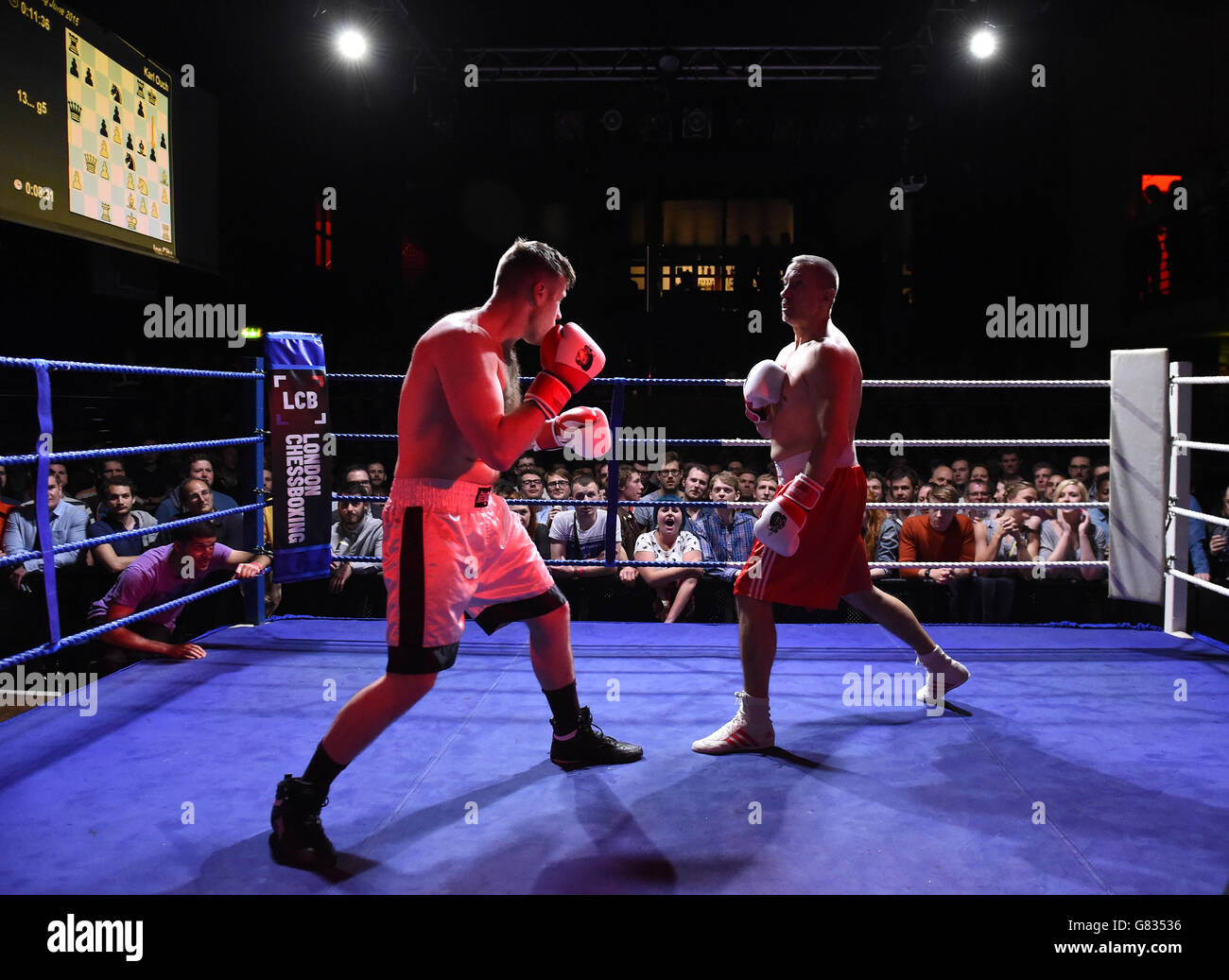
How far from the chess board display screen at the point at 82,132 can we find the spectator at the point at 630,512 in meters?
3.00

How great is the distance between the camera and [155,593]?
9.48 feet

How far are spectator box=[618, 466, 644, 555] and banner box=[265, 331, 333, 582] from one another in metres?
1.26

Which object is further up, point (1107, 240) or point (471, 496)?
point (1107, 240)

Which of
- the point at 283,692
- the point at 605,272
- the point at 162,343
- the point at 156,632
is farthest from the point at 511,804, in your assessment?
the point at 605,272

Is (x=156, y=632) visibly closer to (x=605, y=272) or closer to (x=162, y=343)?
(x=162, y=343)

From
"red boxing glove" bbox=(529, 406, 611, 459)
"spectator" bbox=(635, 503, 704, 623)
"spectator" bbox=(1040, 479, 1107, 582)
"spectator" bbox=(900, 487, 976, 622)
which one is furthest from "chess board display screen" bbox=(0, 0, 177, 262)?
"spectator" bbox=(1040, 479, 1107, 582)

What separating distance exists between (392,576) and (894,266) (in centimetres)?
1067

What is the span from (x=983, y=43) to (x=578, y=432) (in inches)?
277

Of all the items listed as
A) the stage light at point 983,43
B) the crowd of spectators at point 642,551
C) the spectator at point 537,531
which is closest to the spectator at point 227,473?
the crowd of spectators at point 642,551

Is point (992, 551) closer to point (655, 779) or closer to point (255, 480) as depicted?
point (655, 779)

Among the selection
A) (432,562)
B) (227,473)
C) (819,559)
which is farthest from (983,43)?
(432,562)

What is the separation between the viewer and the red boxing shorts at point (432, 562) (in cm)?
160

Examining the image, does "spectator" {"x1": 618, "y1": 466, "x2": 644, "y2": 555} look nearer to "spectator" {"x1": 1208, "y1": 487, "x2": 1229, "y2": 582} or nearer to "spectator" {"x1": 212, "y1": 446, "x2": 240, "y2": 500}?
"spectator" {"x1": 212, "y1": 446, "x2": 240, "y2": 500}
